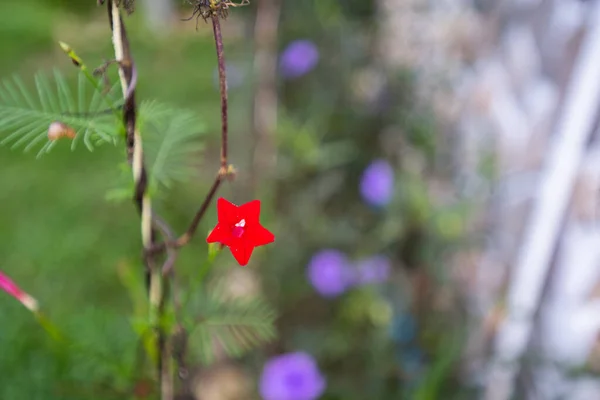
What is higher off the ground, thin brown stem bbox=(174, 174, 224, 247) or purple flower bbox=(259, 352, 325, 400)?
purple flower bbox=(259, 352, 325, 400)

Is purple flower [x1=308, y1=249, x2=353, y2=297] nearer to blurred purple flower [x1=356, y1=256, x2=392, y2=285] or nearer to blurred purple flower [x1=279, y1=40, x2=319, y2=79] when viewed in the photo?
blurred purple flower [x1=356, y1=256, x2=392, y2=285]

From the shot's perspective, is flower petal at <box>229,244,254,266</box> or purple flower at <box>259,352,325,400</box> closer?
flower petal at <box>229,244,254,266</box>

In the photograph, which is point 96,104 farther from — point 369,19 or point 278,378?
point 369,19

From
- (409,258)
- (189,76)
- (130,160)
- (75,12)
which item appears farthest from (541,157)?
(75,12)

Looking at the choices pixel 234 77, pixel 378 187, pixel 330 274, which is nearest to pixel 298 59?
pixel 234 77

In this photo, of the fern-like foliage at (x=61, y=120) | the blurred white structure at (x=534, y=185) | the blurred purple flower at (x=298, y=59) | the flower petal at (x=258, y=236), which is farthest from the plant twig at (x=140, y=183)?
the blurred purple flower at (x=298, y=59)

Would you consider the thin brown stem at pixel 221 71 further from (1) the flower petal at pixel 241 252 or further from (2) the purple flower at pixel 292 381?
(2) the purple flower at pixel 292 381

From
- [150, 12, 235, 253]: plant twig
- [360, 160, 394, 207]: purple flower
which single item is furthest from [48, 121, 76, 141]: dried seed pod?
[360, 160, 394, 207]: purple flower

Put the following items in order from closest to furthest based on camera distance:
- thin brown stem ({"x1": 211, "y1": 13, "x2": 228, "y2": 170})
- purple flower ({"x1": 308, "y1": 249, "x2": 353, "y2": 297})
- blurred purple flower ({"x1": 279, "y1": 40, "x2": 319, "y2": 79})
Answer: thin brown stem ({"x1": 211, "y1": 13, "x2": 228, "y2": 170}) → purple flower ({"x1": 308, "y1": 249, "x2": 353, "y2": 297}) → blurred purple flower ({"x1": 279, "y1": 40, "x2": 319, "y2": 79})
